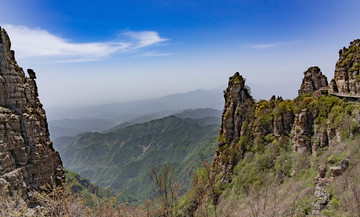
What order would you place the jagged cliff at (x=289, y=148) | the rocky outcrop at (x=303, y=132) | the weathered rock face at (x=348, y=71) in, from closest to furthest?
the jagged cliff at (x=289, y=148)
the rocky outcrop at (x=303, y=132)
the weathered rock face at (x=348, y=71)

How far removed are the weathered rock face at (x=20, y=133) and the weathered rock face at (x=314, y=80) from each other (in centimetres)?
4365

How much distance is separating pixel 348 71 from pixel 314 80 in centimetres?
847

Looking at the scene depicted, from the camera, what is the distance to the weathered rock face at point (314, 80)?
35.1 metres

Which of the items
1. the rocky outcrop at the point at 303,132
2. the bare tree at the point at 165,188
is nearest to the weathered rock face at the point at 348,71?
the rocky outcrop at the point at 303,132

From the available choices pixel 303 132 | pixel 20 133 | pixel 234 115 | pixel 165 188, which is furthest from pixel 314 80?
pixel 20 133

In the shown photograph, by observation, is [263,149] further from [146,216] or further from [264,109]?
[146,216]

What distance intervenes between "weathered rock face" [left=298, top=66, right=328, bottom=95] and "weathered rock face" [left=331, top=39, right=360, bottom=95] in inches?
161

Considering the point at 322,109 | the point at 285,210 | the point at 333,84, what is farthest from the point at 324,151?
the point at 333,84

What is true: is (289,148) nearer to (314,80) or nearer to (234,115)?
(234,115)

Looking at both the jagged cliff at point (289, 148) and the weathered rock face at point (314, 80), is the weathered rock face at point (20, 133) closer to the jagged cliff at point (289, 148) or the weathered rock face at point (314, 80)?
the jagged cliff at point (289, 148)

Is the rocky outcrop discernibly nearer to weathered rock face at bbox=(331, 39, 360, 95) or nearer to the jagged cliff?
the jagged cliff

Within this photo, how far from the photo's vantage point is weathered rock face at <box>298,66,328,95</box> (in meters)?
35.1

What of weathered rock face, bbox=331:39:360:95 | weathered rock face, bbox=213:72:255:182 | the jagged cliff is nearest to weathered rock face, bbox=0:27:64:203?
the jagged cliff

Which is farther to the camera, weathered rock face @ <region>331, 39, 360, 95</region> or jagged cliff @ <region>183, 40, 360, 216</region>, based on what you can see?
weathered rock face @ <region>331, 39, 360, 95</region>
